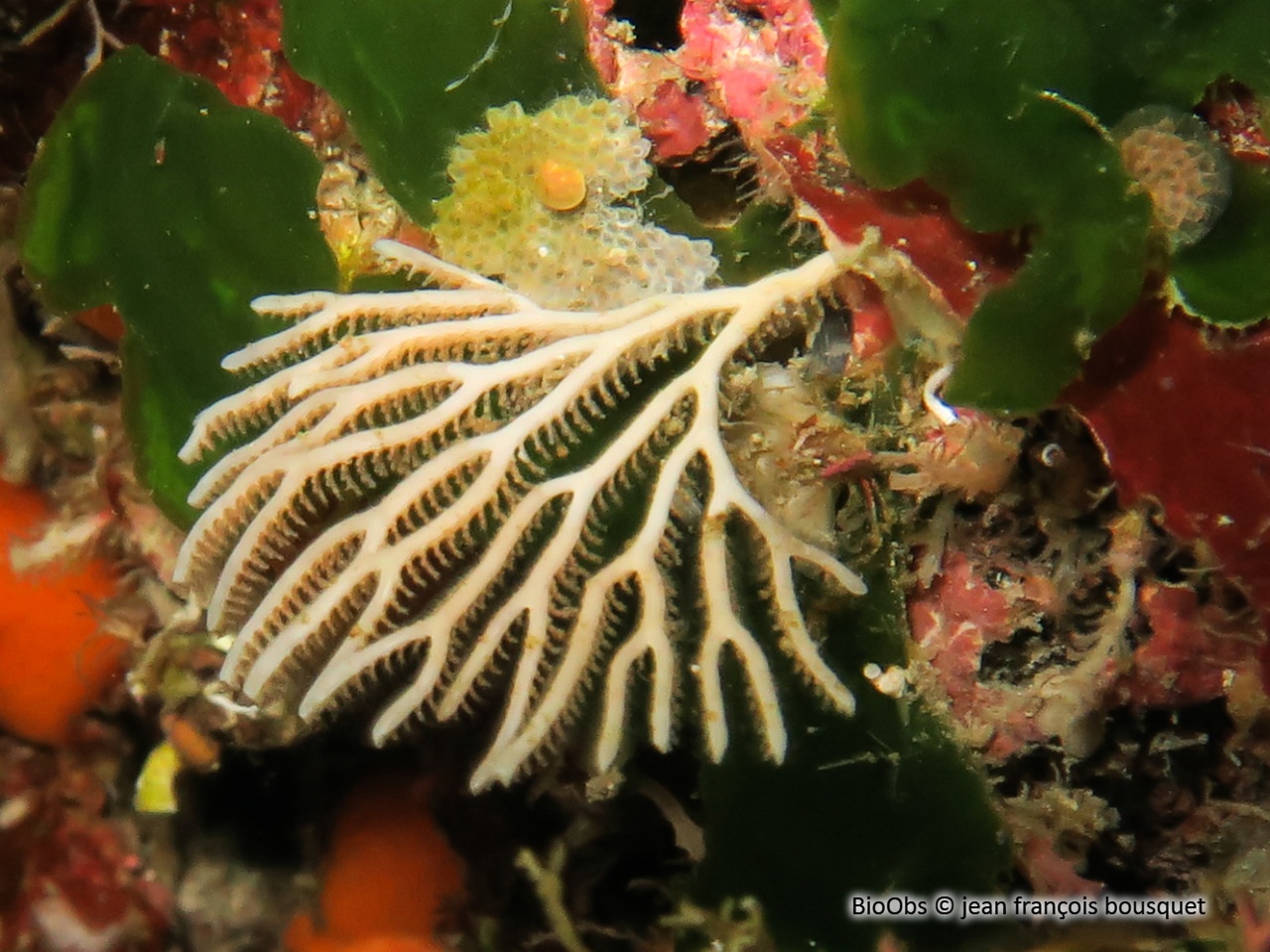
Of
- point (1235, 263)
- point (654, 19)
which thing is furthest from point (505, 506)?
point (1235, 263)

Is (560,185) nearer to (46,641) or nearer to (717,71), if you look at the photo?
(717,71)

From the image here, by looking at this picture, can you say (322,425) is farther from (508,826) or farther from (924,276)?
(508,826)

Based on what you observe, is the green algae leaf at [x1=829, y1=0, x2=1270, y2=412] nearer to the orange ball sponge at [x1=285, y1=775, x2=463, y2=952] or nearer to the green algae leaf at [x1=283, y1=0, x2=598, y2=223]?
the green algae leaf at [x1=283, y1=0, x2=598, y2=223]

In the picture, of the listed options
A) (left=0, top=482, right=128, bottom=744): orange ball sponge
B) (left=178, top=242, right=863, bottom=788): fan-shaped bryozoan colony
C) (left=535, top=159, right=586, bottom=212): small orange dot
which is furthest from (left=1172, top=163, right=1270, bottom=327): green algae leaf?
(left=0, top=482, right=128, bottom=744): orange ball sponge

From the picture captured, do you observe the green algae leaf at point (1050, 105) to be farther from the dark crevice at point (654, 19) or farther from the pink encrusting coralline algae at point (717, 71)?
the dark crevice at point (654, 19)

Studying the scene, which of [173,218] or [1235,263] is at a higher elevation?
[173,218]

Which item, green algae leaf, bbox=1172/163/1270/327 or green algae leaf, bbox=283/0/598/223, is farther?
green algae leaf, bbox=283/0/598/223

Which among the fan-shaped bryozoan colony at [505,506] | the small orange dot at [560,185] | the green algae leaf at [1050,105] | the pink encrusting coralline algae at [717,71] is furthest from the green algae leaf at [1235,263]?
the small orange dot at [560,185]
